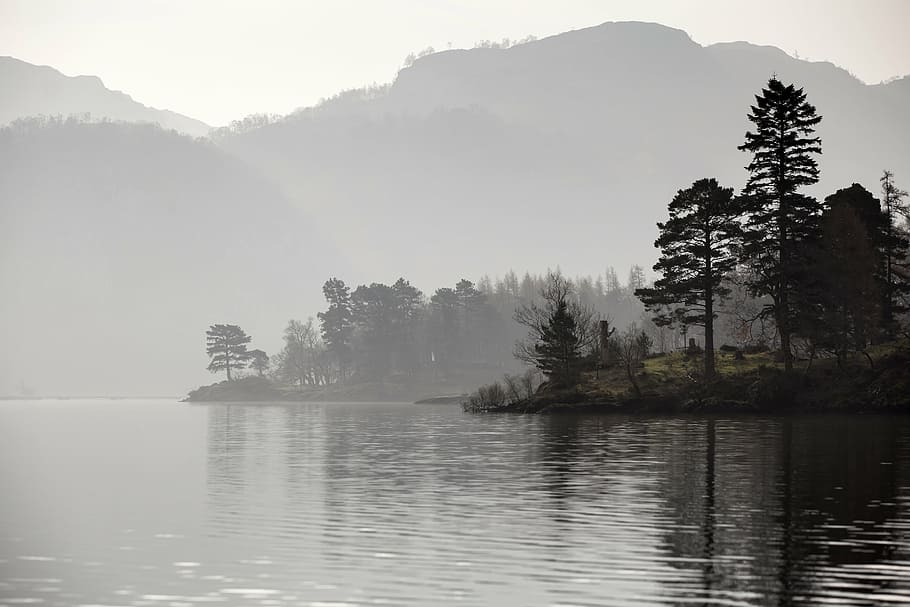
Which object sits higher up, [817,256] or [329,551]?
[817,256]

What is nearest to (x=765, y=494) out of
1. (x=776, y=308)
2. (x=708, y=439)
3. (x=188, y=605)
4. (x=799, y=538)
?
(x=799, y=538)

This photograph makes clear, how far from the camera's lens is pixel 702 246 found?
91938mm

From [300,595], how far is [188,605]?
2.00m

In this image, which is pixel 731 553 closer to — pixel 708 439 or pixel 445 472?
pixel 445 472

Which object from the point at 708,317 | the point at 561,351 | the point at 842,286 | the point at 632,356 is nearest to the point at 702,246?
the point at 708,317

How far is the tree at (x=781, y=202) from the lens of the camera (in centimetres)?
8775

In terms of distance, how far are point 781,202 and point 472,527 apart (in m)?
71.9

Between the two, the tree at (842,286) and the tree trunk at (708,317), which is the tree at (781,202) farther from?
the tree trunk at (708,317)

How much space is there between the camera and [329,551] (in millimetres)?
22484

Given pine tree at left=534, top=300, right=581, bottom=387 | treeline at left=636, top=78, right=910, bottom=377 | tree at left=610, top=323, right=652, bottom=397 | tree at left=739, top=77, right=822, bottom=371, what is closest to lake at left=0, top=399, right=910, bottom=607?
treeline at left=636, top=78, right=910, bottom=377

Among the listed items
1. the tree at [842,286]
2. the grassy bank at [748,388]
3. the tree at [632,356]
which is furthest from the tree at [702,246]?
the tree at [842,286]

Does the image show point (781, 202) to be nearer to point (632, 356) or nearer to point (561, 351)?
point (632, 356)

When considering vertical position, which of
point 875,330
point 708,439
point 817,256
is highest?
point 817,256

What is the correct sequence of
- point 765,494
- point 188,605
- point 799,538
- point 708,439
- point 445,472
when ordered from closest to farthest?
point 188,605 → point 799,538 → point 765,494 → point 445,472 → point 708,439
